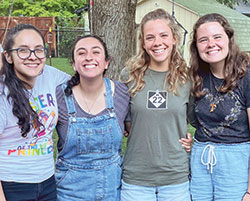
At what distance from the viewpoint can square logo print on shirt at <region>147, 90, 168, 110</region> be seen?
2.54 m

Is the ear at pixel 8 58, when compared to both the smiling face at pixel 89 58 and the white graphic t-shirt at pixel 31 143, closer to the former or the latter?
the white graphic t-shirt at pixel 31 143

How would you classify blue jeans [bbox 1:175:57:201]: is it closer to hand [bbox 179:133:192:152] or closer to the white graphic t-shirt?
the white graphic t-shirt

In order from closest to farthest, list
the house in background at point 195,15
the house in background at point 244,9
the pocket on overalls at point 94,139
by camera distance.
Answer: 1. the pocket on overalls at point 94,139
2. the house in background at point 195,15
3. the house in background at point 244,9

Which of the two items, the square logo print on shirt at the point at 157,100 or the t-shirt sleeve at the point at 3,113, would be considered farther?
the square logo print on shirt at the point at 157,100

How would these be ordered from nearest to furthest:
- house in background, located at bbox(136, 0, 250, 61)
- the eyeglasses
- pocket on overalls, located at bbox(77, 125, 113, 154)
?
the eyeglasses → pocket on overalls, located at bbox(77, 125, 113, 154) → house in background, located at bbox(136, 0, 250, 61)

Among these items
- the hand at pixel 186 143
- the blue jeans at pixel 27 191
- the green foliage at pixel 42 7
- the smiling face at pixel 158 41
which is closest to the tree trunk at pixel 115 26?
the smiling face at pixel 158 41

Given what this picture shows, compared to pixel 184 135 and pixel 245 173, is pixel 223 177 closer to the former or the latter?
pixel 245 173

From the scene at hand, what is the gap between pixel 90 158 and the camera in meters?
2.46

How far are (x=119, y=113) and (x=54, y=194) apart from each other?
712 millimetres

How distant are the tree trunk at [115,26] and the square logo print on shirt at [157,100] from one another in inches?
77.8

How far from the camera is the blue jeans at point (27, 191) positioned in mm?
2234

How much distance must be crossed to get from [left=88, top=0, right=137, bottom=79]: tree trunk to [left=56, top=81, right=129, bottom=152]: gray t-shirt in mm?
1926

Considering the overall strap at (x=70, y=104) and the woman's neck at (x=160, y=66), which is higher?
the woman's neck at (x=160, y=66)

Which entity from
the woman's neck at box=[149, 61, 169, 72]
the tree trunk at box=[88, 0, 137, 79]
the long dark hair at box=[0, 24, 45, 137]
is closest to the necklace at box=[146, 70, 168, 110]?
the woman's neck at box=[149, 61, 169, 72]
